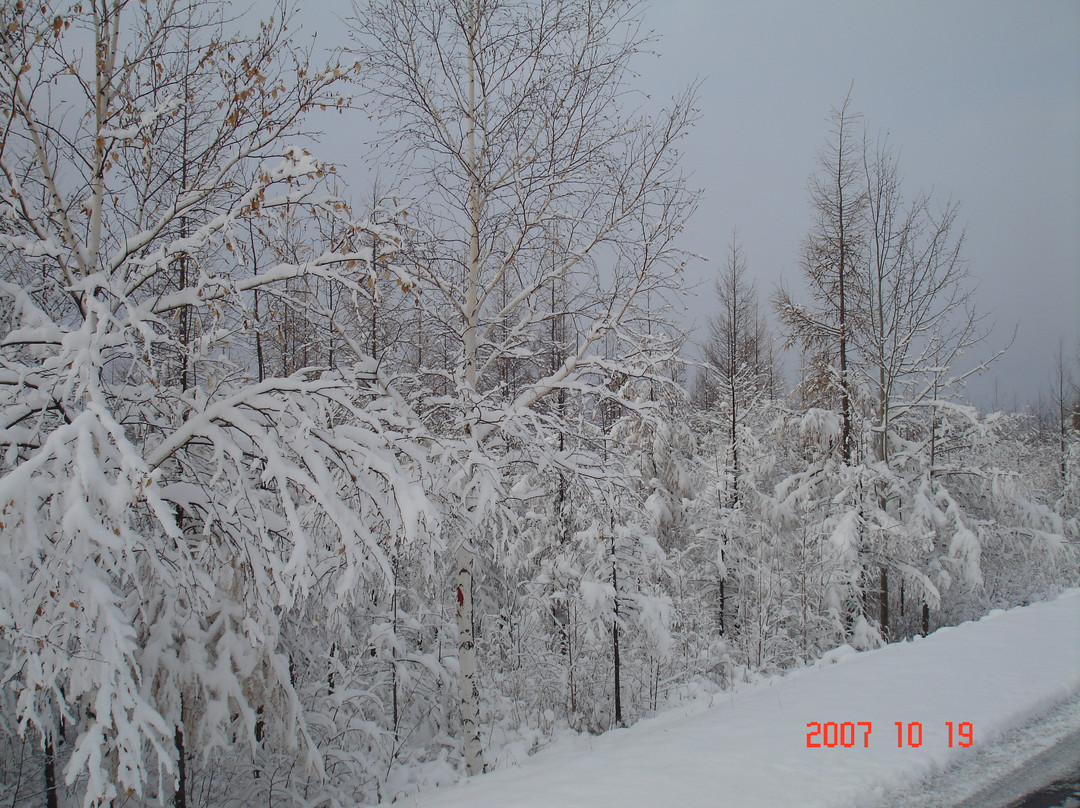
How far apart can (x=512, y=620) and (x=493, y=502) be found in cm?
770

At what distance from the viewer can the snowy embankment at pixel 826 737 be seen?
3.95 m

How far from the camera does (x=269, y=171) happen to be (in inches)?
182

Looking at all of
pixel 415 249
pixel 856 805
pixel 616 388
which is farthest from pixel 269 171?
pixel 856 805

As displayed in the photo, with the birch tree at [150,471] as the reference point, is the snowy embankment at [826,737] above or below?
below

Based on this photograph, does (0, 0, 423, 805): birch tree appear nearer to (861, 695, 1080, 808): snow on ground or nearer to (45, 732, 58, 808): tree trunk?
(45, 732, 58, 808): tree trunk

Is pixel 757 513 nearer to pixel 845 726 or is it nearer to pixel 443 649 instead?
pixel 443 649

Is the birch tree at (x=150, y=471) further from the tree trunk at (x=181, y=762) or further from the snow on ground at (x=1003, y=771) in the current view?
the snow on ground at (x=1003, y=771)

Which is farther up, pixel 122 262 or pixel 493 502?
pixel 122 262
